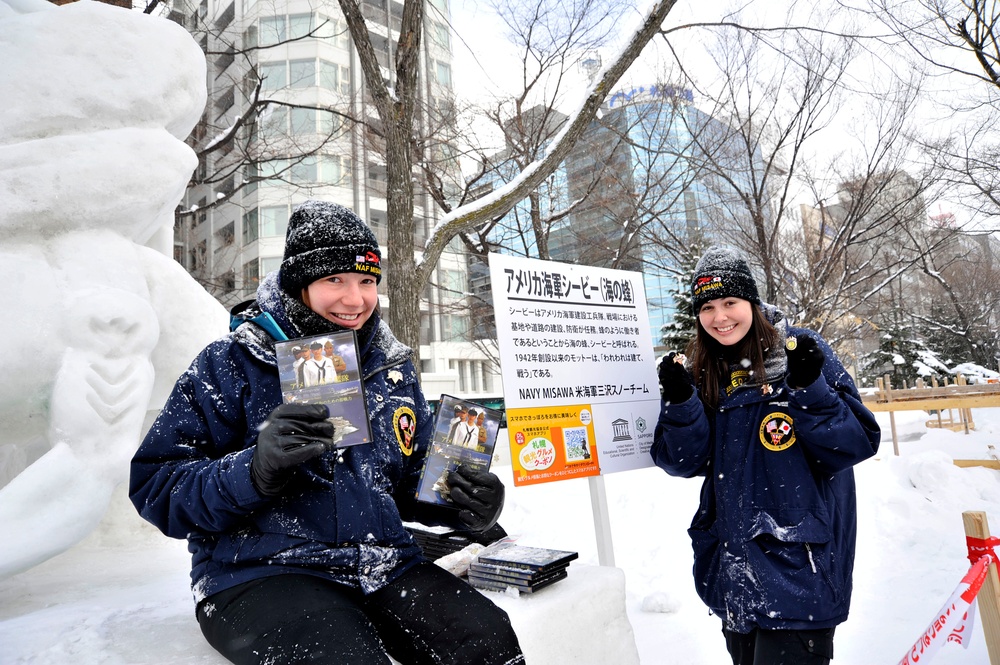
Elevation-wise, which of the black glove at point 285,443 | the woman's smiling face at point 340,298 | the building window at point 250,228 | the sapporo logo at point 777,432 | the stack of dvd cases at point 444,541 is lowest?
the stack of dvd cases at point 444,541

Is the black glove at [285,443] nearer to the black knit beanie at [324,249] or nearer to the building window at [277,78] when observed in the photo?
the black knit beanie at [324,249]

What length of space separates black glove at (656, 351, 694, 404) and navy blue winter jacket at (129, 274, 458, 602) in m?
1.16

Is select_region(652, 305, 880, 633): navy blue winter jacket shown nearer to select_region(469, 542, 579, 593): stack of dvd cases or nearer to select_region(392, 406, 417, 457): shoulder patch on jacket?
select_region(469, 542, 579, 593): stack of dvd cases

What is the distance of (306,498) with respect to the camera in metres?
1.84

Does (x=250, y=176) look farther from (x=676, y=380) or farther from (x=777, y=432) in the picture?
(x=777, y=432)

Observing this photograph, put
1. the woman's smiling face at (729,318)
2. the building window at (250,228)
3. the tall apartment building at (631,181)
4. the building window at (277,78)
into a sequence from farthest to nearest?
the building window at (250,228)
the building window at (277,78)
the tall apartment building at (631,181)
the woman's smiling face at (729,318)

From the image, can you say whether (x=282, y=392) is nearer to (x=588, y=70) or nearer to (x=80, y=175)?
(x=80, y=175)

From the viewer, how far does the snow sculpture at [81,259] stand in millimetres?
2654

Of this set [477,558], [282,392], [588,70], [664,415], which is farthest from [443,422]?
[588,70]

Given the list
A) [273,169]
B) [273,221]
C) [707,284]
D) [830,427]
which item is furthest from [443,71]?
[830,427]

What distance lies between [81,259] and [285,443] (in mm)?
2089

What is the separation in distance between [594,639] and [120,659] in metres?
1.59

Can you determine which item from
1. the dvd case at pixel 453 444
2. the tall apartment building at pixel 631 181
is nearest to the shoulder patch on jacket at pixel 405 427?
the dvd case at pixel 453 444

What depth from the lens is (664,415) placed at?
8.52 ft
